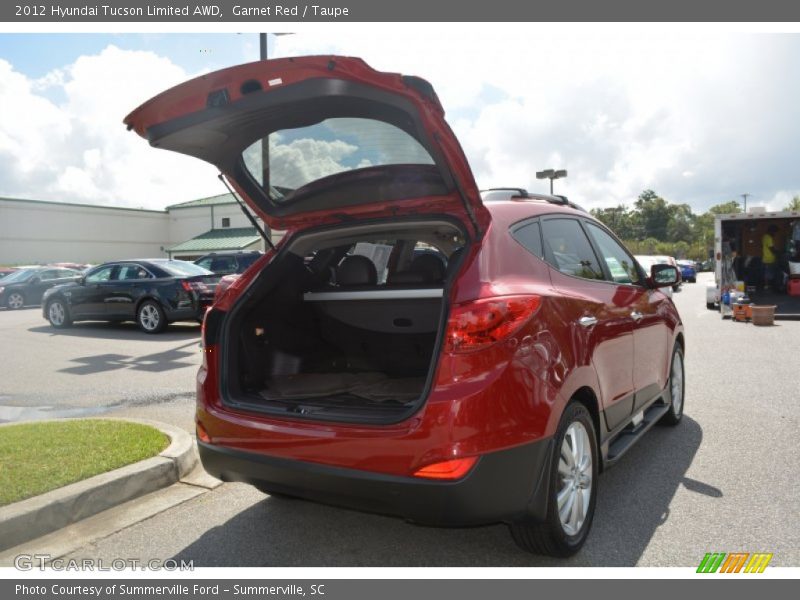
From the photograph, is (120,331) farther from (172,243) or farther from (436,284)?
(172,243)

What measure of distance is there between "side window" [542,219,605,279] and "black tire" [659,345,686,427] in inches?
67.9

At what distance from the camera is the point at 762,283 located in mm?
16641

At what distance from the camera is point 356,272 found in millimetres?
4062

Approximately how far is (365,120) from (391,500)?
72.2 inches

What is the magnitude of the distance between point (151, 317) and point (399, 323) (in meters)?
9.92

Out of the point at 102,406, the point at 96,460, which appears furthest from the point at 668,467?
the point at 102,406

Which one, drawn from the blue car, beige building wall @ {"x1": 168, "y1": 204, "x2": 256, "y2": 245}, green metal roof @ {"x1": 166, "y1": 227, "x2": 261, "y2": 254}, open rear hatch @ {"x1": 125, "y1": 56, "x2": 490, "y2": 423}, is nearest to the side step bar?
open rear hatch @ {"x1": 125, "y1": 56, "x2": 490, "y2": 423}

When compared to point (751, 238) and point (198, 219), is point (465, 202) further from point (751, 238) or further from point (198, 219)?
point (198, 219)

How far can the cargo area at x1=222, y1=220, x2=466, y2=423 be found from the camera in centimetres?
345

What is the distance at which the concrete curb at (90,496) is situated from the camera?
328cm

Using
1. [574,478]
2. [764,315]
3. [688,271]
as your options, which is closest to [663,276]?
[574,478]

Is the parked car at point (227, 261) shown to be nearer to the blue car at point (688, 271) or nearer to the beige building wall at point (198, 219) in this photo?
the beige building wall at point (198, 219)

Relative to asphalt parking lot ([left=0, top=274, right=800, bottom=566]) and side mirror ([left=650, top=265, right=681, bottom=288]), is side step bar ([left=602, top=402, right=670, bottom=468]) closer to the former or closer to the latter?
asphalt parking lot ([left=0, top=274, right=800, bottom=566])

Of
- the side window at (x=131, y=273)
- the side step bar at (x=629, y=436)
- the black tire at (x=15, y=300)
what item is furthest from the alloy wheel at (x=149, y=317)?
the black tire at (x=15, y=300)
